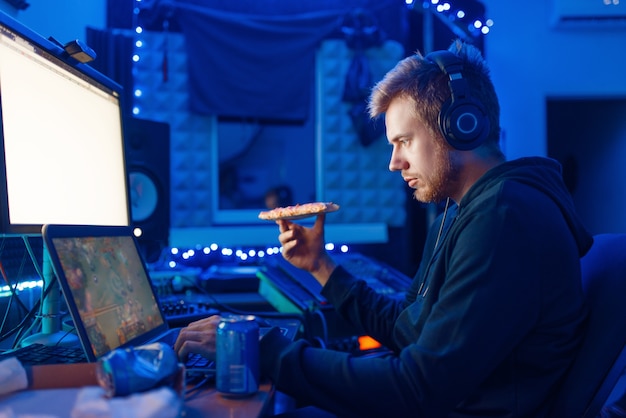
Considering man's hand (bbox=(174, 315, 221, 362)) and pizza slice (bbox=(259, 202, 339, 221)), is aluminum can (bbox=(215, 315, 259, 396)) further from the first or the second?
pizza slice (bbox=(259, 202, 339, 221))

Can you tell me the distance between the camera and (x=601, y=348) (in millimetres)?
886

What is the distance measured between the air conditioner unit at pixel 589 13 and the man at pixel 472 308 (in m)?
2.72

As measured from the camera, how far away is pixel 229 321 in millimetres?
771

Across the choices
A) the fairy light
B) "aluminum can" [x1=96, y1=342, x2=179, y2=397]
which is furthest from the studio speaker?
the fairy light

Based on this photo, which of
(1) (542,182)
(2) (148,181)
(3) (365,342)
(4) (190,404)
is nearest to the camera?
(4) (190,404)

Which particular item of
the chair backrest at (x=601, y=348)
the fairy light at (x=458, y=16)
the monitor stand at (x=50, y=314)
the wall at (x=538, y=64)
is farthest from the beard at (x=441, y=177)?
the wall at (x=538, y=64)

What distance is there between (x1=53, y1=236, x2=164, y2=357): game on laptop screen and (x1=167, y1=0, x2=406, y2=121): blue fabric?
6.80ft

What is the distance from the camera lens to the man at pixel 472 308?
2.71 ft

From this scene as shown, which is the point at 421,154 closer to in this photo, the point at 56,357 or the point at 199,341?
the point at 199,341

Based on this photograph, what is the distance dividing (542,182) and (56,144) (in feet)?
3.09

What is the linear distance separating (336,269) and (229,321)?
0.66m

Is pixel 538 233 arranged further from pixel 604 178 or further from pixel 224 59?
pixel 604 178

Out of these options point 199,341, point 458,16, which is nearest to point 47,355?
point 199,341

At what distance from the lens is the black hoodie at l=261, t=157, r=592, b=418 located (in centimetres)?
82
